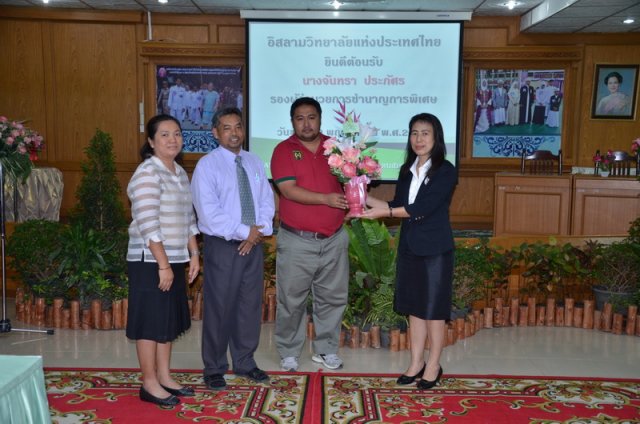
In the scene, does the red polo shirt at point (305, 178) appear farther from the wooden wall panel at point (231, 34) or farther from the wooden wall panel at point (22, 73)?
the wooden wall panel at point (22, 73)

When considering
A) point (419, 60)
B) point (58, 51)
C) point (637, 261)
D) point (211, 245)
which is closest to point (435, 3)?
point (419, 60)

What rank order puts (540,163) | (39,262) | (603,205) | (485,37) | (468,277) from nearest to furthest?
1. (468,277)
2. (39,262)
3. (603,205)
4. (540,163)
5. (485,37)

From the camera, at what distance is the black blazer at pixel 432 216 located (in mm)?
3352

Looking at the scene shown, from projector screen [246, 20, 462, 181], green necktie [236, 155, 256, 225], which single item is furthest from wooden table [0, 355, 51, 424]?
projector screen [246, 20, 462, 181]

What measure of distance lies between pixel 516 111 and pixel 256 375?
712 centimetres

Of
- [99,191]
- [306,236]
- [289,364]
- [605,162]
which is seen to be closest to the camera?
[306,236]

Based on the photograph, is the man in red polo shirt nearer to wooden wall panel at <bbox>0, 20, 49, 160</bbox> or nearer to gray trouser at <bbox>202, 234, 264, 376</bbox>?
gray trouser at <bbox>202, 234, 264, 376</bbox>

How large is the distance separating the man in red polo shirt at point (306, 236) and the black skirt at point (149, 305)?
788mm

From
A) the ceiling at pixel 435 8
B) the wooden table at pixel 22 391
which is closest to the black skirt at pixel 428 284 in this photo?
the wooden table at pixel 22 391

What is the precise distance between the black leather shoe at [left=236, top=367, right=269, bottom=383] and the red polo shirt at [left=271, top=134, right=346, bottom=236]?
2.81 feet

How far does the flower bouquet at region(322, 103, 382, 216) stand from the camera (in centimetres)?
331

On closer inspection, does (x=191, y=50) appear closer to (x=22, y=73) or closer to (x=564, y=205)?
(x=22, y=73)

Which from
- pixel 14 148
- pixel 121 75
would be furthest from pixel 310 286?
pixel 121 75

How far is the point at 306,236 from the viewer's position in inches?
145
